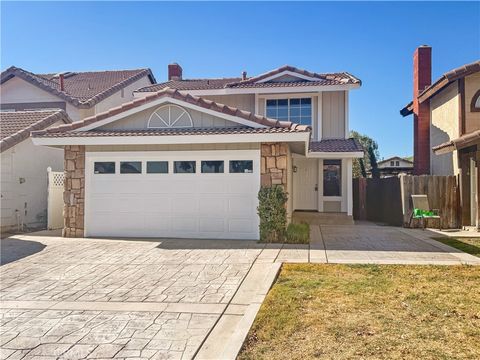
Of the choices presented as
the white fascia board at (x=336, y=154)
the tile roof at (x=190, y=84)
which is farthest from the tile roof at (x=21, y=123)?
the white fascia board at (x=336, y=154)

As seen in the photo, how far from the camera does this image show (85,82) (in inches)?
942

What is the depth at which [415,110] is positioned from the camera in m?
20.1

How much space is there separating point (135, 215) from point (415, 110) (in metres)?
15.9

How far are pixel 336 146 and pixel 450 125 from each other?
5056mm

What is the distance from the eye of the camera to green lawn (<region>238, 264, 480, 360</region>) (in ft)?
13.0

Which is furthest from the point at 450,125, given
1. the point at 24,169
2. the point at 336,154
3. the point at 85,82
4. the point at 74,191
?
the point at 85,82

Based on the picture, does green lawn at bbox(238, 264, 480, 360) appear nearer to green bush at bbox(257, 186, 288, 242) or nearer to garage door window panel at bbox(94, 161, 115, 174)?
green bush at bbox(257, 186, 288, 242)

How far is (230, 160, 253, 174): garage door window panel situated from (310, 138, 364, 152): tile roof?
456 cm

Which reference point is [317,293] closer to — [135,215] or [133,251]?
[133,251]

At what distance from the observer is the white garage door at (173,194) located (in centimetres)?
1093

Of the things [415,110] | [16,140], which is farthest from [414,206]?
[16,140]

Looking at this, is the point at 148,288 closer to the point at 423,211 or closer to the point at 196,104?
the point at 196,104

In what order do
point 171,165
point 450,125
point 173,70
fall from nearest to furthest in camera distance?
1. point 171,165
2. point 450,125
3. point 173,70

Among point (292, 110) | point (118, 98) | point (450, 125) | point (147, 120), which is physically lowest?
point (147, 120)
